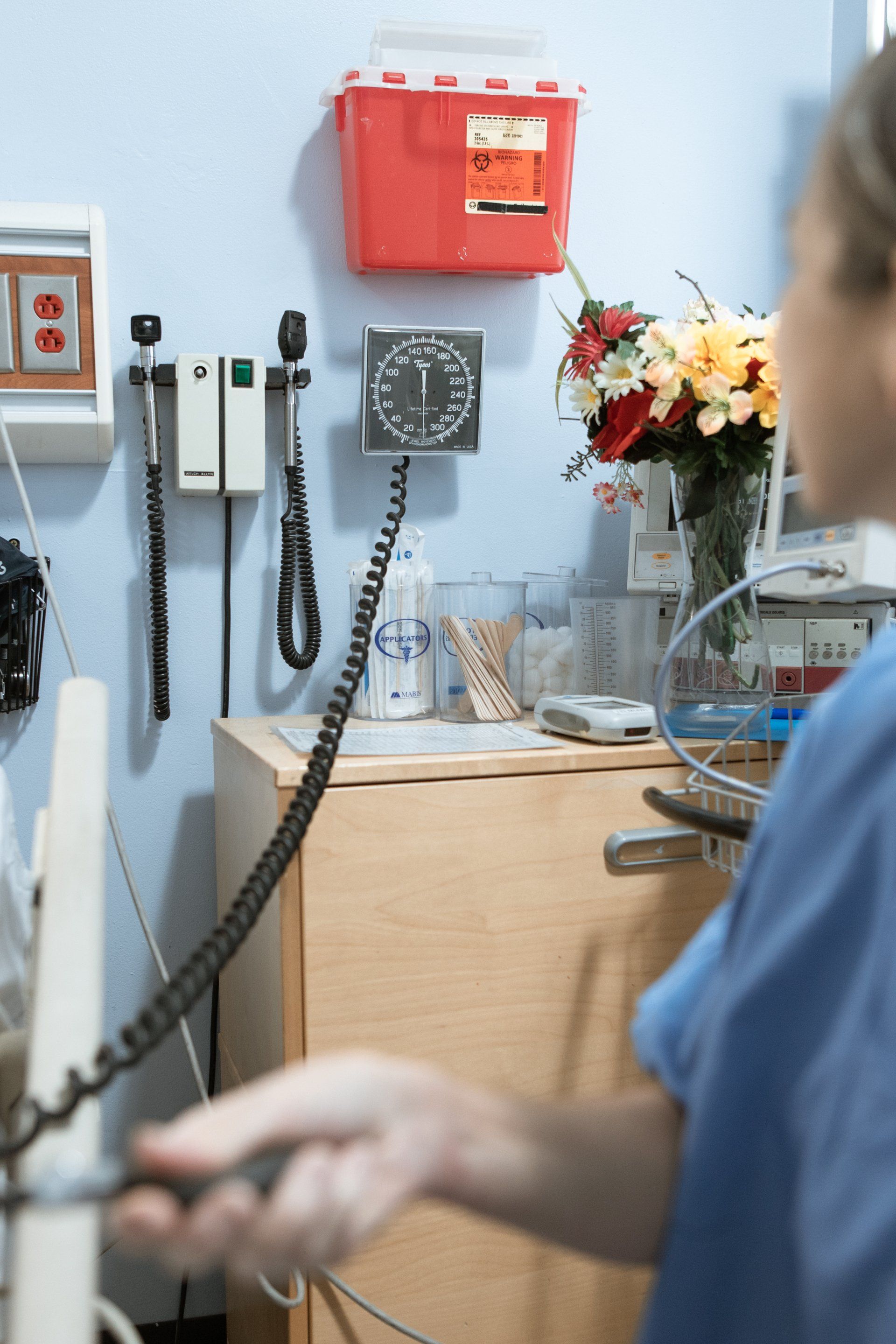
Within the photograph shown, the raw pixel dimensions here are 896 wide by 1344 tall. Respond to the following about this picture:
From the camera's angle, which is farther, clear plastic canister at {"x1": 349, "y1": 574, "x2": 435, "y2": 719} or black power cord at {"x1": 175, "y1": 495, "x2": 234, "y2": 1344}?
black power cord at {"x1": 175, "y1": 495, "x2": 234, "y2": 1344}

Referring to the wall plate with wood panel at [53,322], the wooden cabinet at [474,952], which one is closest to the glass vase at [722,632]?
the wooden cabinet at [474,952]

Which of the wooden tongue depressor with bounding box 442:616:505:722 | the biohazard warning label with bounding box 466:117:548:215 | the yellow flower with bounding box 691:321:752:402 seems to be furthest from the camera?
the biohazard warning label with bounding box 466:117:548:215

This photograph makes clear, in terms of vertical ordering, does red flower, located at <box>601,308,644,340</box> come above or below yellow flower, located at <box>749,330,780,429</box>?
above

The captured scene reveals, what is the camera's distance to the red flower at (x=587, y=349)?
139cm

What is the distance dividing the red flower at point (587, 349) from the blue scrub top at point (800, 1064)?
89cm

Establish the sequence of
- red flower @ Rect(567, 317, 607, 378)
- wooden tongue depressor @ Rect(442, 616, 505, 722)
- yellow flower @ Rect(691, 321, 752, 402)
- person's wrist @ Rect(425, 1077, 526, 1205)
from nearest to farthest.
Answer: person's wrist @ Rect(425, 1077, 526, 1205)
yellow flower @ Rect(691, 321, 752, 402)
red flower @ Rect(567, 317, 607, 378)
wooden tongue depressor @ Rect(442, 616, 505, 722)

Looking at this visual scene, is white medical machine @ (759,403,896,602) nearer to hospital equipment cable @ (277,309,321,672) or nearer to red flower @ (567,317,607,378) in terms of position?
red flower @ (567,317,607,378)

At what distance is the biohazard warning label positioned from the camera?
5.28 feet

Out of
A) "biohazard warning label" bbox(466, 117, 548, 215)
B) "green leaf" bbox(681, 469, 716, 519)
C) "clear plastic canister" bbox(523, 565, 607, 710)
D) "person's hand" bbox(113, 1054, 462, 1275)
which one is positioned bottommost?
"person's hand" bbox(113, 1054, 462, 1275)

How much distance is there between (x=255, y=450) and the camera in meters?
1.58

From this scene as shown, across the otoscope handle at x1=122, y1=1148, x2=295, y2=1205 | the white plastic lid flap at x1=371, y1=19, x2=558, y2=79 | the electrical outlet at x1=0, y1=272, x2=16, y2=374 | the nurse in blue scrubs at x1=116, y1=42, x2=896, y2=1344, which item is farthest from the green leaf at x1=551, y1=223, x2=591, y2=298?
the otoscope handle at x1=122, y1=1148, x2=295, y2=1205

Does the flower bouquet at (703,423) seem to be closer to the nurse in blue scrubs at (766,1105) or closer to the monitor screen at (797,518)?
the monitor screen at (797,518)

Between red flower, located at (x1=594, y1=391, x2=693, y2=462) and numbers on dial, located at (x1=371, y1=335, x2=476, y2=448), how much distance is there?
311mm

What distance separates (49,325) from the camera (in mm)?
1486
